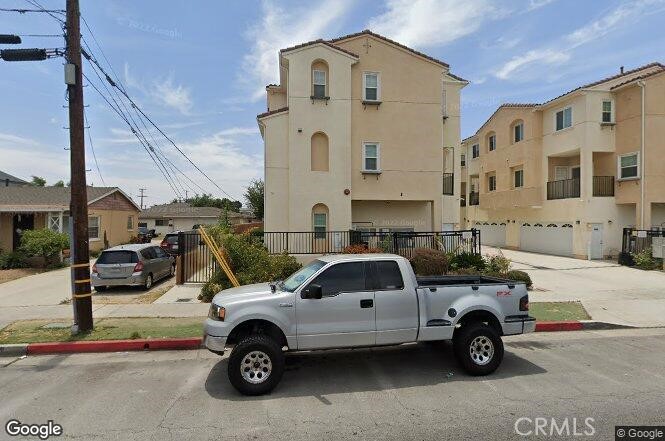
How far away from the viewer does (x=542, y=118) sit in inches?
981

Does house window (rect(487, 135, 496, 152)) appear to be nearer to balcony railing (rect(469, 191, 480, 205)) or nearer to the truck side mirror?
balcony railing (rect(469, 191, 480, 205))

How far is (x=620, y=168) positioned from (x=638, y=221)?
10.1ft

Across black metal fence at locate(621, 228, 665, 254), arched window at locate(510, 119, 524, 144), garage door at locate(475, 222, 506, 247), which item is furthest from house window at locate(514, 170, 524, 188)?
black metal fence at locate(621, 228, 665, 254)

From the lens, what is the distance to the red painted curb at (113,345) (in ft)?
22.4

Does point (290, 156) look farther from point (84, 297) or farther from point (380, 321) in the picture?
point (380, 321)

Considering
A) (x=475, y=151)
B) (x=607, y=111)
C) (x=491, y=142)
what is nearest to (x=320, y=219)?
(x=607, y=111)

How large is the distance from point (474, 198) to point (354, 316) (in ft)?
104

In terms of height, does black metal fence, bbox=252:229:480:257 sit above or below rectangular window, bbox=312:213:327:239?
below

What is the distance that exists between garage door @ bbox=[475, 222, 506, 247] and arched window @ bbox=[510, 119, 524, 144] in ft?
21.2

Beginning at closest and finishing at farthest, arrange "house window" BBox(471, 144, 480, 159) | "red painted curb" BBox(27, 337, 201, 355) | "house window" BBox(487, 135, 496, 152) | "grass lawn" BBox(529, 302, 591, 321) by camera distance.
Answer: "red painted curb" BBox(27, 337, 201, 355), "grass lawn" BBox(529, 302, 591, 321), "house window" BBox(487, 135, 496, 152), "house window" BBox(471, 144, 480, 159)

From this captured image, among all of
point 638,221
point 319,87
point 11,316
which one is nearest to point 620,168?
point 638,221

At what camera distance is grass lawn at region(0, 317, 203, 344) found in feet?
23.8

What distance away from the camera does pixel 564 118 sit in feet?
75.7

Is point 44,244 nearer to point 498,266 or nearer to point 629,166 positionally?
point 498,266
